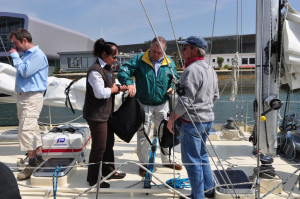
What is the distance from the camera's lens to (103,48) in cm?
246

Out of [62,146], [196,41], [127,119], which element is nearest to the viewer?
[196,41]

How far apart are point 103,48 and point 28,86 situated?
888mm

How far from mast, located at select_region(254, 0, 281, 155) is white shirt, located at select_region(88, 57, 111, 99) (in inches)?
50.3

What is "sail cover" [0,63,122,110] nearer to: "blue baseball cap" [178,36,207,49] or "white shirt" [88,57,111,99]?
"white shirt" [88,57,111,99]

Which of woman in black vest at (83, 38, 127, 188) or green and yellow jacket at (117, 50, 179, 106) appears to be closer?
woman in black vest at (83, 38, 127, 188)

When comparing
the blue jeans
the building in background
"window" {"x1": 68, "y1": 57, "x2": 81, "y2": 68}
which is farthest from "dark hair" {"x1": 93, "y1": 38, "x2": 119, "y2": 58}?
"window" {"x1": 68, "y1": 57, "x2": 81, "y2": 68}

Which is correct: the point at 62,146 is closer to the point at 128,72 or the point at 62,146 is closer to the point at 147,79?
the point at 128,72

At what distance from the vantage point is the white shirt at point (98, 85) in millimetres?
2275

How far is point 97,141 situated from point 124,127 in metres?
0.32

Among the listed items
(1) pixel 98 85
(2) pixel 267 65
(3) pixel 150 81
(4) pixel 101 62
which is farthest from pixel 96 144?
(2) pixel 267 65

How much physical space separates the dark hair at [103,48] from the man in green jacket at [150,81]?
15.8 inches

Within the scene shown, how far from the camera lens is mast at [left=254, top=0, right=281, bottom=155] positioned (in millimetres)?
2260

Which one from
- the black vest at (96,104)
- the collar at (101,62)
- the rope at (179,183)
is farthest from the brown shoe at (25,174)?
the rope at (179,183)

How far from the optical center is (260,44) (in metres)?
2.31
